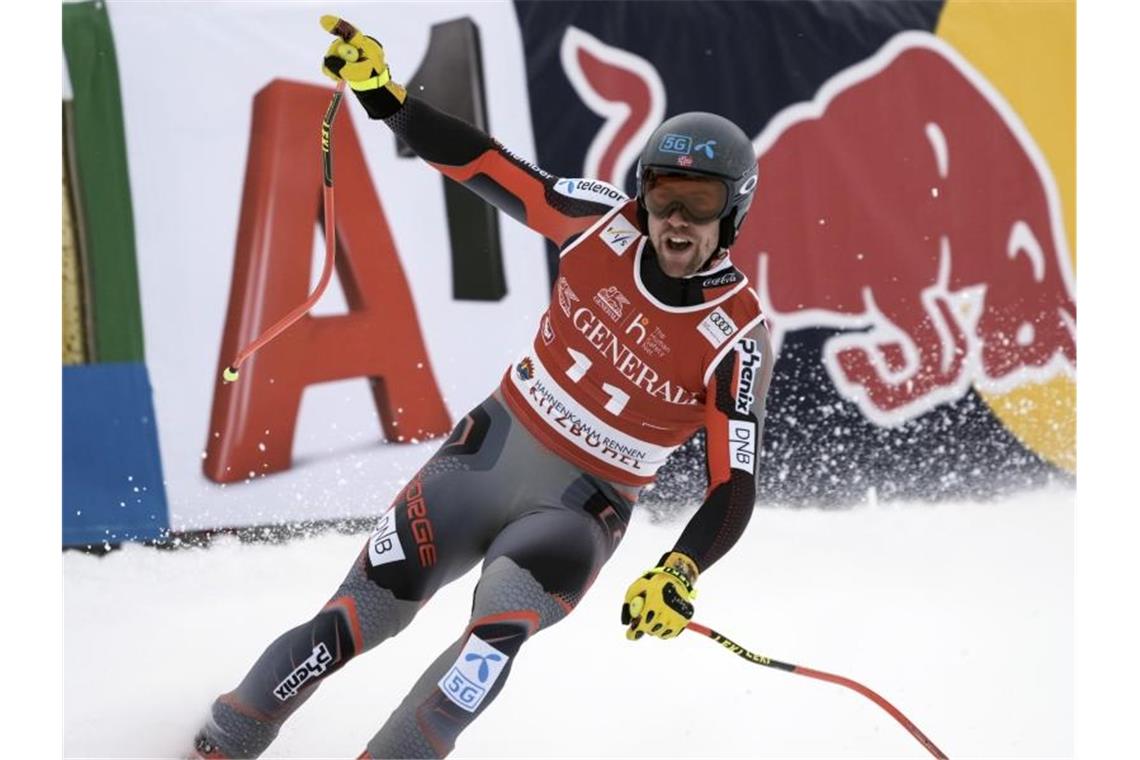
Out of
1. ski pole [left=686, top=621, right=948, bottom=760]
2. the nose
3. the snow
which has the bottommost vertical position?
the snow

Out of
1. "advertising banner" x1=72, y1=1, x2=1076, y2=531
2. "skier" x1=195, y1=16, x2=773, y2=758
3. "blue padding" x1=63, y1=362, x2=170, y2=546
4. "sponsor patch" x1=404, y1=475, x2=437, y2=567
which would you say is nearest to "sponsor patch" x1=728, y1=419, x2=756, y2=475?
"skier" x1=195, y1=16, x2=773, y2=758

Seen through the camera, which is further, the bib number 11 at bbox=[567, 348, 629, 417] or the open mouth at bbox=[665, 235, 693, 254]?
the bib number 11 at bbox=[567, 348, 629, 417]

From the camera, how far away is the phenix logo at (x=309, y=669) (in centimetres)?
301

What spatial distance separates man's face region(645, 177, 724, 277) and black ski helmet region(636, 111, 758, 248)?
0.03m

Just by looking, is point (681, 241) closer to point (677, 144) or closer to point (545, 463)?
point (677, 144)

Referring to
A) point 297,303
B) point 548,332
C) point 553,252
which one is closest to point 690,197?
point 548,332

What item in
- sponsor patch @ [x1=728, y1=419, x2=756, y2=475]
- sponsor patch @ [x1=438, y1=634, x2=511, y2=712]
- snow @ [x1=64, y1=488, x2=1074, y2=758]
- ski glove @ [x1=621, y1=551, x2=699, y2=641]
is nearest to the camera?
ski glove @ [x1=621, y1=551, x2=699, y2=641]

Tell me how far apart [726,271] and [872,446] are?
2.87 meters

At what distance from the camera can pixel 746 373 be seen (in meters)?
3.05

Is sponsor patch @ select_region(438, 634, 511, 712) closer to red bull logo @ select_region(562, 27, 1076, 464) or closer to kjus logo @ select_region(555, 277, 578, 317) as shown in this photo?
kjus logo @ select_region(555, 277, 578, 317)

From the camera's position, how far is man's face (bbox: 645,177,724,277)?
9.90ft

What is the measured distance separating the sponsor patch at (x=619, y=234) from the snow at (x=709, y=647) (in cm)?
152

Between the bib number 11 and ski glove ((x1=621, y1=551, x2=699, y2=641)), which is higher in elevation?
the bib number 11

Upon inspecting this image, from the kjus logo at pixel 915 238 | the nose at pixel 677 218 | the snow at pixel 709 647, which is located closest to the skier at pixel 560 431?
the nose at pixel 677 218
